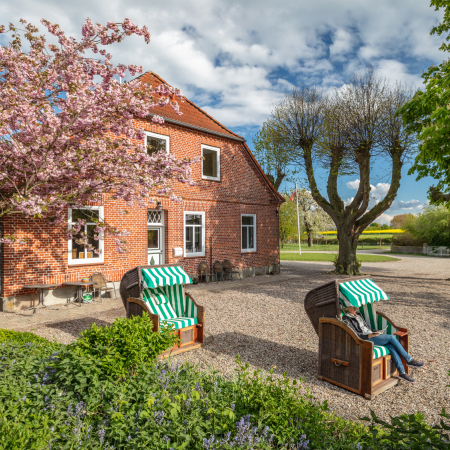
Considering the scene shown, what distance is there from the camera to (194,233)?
15516 mm

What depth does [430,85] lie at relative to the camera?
10211 mm

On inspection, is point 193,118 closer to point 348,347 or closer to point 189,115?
point 189,115

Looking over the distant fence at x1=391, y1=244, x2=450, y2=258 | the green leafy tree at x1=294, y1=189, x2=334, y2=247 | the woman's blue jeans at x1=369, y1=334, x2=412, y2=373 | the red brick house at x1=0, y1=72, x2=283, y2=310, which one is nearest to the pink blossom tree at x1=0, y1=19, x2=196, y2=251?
the red brick house at x1=0, y1=72, x2=283, y2=310

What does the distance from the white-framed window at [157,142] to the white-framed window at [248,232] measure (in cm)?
572

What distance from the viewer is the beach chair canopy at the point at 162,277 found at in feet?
21.2

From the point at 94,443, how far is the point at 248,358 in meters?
3.79

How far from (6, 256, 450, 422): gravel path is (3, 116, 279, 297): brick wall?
2.60 metres

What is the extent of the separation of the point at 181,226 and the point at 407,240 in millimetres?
37211

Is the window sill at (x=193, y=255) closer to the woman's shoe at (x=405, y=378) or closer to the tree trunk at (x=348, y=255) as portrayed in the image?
the tree trunk at (x=348, y=255)

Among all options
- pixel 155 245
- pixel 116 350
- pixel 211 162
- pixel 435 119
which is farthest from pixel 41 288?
pixel 435 119

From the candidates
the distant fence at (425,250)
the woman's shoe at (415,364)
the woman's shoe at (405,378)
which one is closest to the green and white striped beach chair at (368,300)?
the woman's shoe at (415,364)

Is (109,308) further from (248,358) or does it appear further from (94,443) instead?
(94,443)

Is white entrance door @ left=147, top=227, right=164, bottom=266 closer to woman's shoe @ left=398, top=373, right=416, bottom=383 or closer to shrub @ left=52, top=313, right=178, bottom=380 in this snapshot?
shrub @ left=52, top=313, right=178, bottom=380

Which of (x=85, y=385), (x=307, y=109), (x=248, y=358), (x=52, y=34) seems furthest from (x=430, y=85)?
(x=85, y=385)
